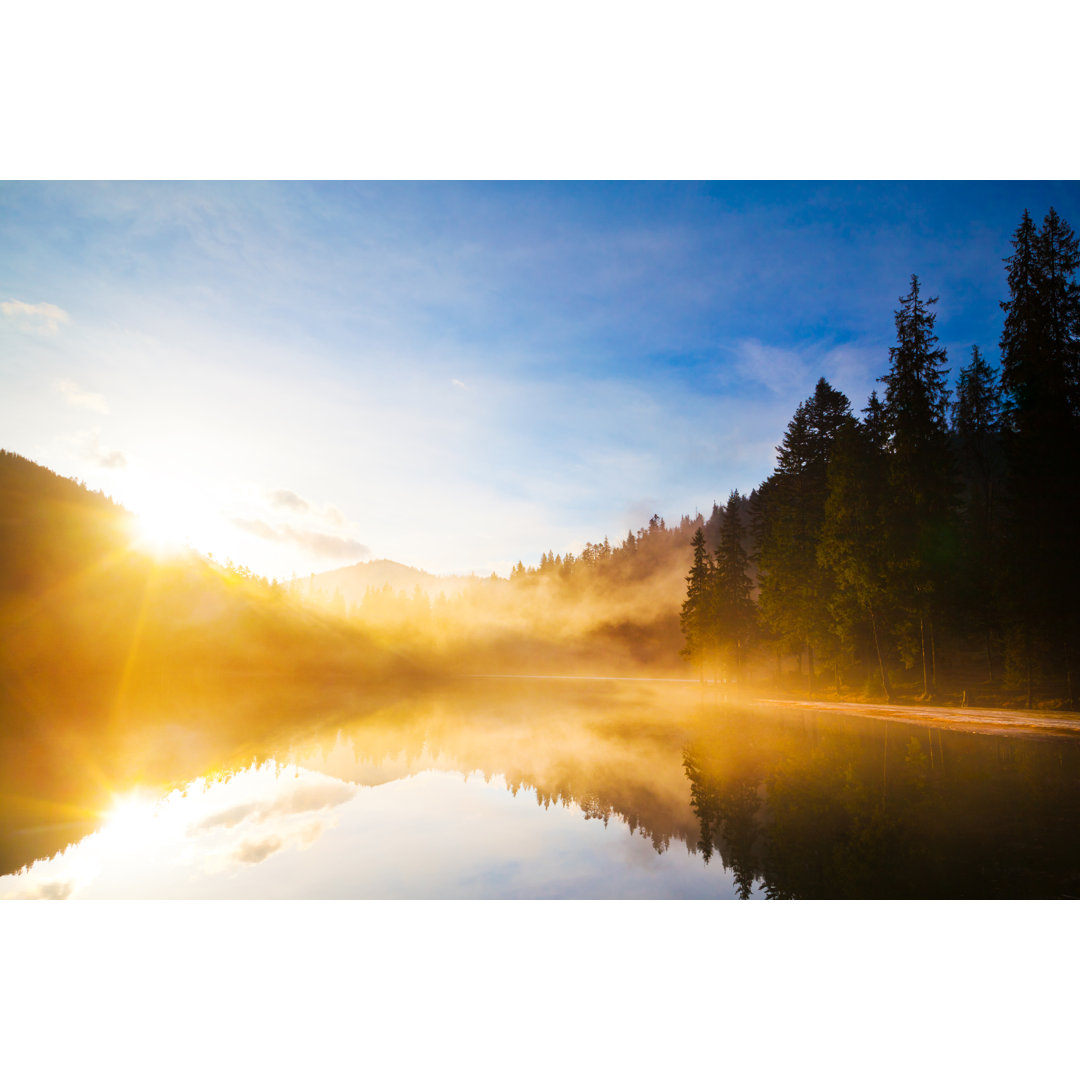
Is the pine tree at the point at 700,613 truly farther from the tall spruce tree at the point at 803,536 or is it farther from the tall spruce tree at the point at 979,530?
the tall spruce tree at the point at 979,530

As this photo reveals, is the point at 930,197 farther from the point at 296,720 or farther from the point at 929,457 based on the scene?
the point at 296,720

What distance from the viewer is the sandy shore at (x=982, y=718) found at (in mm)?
16594

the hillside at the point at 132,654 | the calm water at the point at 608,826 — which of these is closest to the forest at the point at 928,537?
the calm water at the point at 608,826

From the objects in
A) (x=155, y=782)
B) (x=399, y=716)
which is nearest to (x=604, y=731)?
(x=399, y=716)

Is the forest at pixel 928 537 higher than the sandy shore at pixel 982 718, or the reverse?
the forest at pixel 928 537

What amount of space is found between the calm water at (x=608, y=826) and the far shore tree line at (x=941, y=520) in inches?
329

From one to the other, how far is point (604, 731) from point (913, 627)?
16.5 metres

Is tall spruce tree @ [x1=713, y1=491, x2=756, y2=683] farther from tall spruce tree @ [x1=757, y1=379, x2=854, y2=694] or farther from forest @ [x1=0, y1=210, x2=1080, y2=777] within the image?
tall spruce tree @ [x1=757, y1=379, x2=854, y2=694]

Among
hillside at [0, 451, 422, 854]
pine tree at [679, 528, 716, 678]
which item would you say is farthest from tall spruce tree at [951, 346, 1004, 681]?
hillside at [0, 451, 422, 854]

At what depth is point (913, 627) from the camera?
2702 cm

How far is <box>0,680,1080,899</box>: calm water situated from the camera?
718 centimetres

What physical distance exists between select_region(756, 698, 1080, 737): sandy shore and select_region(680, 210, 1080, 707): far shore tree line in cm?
288

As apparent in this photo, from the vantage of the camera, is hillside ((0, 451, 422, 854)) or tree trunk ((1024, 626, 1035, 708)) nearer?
hillside ((0, 451, 422, 854))

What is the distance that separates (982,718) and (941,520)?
1074 centimetres
